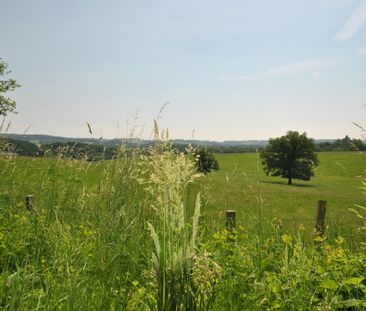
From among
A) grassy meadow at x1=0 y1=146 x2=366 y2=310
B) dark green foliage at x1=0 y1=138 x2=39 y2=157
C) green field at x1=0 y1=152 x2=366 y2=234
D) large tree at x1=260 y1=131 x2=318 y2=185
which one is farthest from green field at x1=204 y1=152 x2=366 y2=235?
large tree at x1=260 y1=131 x2=318 y2=185

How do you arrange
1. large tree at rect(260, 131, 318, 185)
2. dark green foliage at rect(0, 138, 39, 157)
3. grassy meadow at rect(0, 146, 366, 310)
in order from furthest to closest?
1. large tree at rect(260, 131, 318, 185)
2. dark green foliage at rect(0, 138, 39, 157)
3. grassy meadow at rect(0, 146, 366, 310)

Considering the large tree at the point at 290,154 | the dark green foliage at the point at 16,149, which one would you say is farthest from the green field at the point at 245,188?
the large tree at the point at 290,154

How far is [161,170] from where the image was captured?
2.54 m

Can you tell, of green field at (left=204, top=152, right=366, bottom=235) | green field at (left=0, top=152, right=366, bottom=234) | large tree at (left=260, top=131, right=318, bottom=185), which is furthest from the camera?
large tree at (left=260, top=131, right=318, bottom=185)

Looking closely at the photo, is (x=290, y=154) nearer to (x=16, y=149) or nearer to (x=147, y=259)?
(x=16, y=149)

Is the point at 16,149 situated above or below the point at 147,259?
above

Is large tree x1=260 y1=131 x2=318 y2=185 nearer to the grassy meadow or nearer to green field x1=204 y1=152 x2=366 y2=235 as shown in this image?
green field x1=204 y1=152 x2=366 y2=235

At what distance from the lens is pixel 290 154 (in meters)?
54.1

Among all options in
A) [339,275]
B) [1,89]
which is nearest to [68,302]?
[339,275]

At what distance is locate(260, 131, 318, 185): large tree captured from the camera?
5372 cm

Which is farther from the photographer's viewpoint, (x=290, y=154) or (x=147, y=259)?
(x=290, y=154)

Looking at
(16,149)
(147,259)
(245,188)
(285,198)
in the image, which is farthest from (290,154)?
(147,259)

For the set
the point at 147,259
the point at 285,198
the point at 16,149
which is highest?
the point at 16,149

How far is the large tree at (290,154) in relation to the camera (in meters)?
53.7
